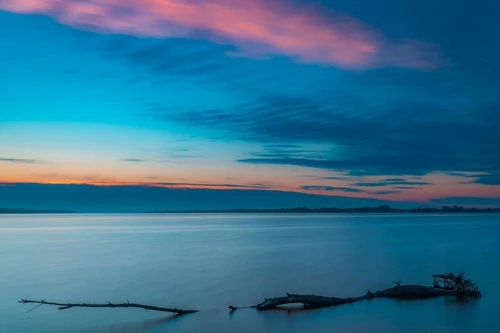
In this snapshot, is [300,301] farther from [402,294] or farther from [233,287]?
[233,287]

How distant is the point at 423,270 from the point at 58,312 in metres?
23.0

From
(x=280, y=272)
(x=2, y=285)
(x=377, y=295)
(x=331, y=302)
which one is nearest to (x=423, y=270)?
(x=280, y=272)

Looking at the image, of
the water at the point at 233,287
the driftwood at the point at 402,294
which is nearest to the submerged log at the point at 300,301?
the driftwood at the point at 402,294

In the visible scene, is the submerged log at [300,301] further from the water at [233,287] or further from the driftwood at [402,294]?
the water at [233,287]

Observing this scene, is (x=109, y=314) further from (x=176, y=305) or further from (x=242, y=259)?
(x=242, y=259)

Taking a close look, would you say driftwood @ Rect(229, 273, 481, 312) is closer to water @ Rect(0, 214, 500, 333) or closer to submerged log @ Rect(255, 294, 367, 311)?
submerged log @ Rect(255, 294, 367, 311)

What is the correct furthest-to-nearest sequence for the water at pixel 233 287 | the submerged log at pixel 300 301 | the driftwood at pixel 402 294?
1. the driftwood at pixel 402 294
2. the submerged log at pixel 300 301
3. the water at pixel 233 287

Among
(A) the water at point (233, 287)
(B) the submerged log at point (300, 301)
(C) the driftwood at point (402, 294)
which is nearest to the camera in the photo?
(A) the water at point (233, 287)

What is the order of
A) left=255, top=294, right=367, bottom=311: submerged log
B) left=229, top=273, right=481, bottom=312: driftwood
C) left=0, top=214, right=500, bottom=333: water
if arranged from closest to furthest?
left=0, top=214, right=500, bottom=333: water
left=255, top=294, right=367, bottom=311: submerged log
left=229, top=273, right=481, bottom=312: driftwood

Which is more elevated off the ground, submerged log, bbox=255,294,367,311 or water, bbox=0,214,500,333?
submerged log, bbox=255,294,367,311

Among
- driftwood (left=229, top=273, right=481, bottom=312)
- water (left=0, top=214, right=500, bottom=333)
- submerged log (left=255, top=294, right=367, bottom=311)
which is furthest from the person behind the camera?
driftwood (left=229, top=273, right=481, bottom=312)

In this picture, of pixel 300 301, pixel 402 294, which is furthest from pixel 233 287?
pixel 402 294

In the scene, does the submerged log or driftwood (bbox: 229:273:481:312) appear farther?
driftwood (bbox: 229:273:481:312)

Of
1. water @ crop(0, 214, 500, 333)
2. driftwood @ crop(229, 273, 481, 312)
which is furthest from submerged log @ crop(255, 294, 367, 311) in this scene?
water @ crop(0, 214, 500, 333)
